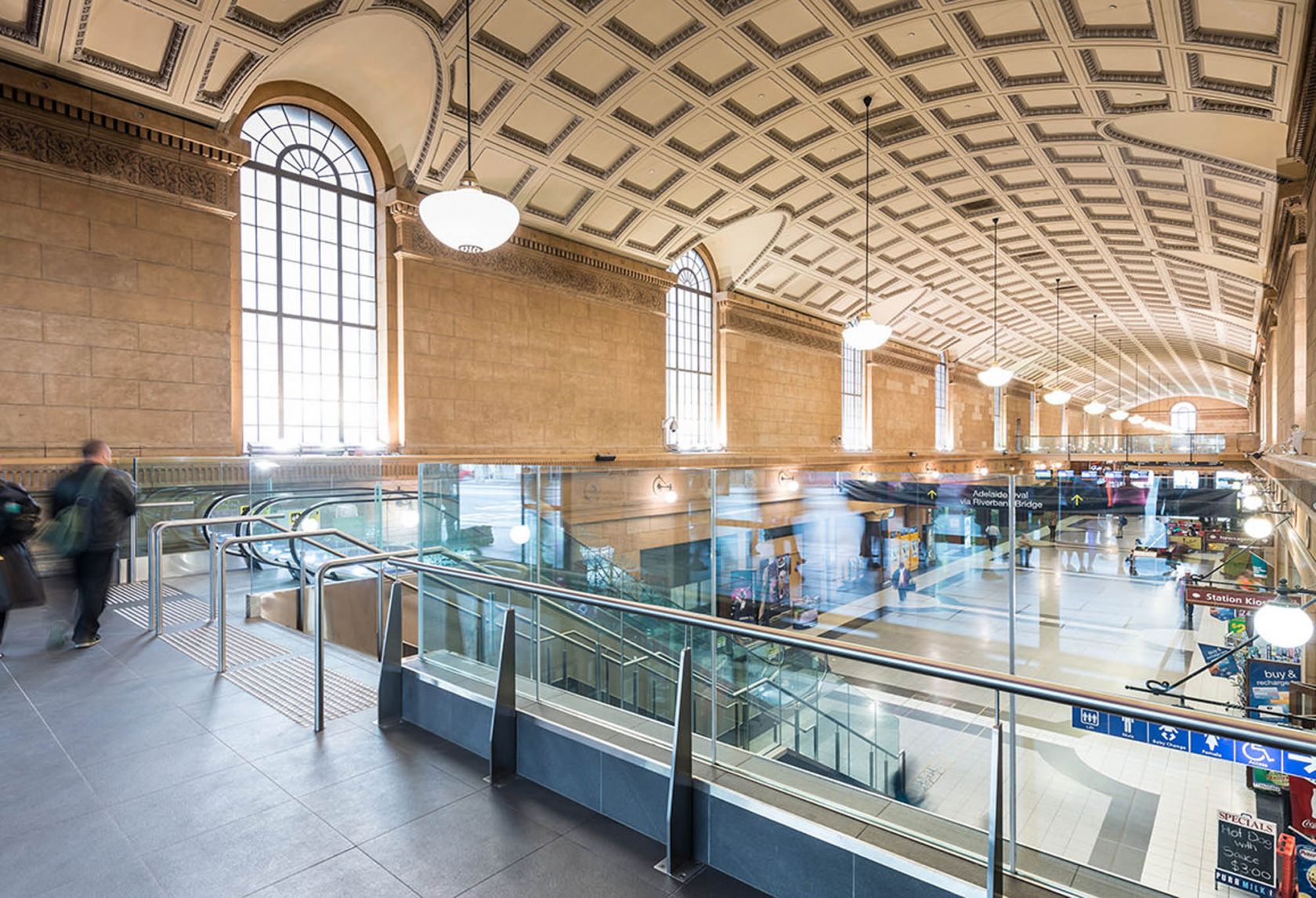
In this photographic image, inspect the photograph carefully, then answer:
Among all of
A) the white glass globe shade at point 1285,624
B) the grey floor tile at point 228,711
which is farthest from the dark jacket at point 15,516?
the white glass globe shade at point 1285,624

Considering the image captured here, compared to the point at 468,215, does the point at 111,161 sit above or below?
above

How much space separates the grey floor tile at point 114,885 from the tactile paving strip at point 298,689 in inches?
49.7

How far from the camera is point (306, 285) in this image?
34.7 feet

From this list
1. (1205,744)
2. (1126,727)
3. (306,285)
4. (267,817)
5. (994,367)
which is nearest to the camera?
(1205,744)

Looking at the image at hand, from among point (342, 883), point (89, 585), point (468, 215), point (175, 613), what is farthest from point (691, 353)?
point (342, 883)

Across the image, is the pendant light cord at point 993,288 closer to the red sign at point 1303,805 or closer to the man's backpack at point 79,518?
the red sign at point 1303,805

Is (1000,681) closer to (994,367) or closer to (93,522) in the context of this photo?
(93,522)

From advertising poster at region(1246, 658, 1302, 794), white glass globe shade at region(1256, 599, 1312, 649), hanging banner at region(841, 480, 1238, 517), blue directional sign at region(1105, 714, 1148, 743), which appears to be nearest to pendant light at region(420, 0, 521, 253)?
hanging banner at region(841, 480, 1238, 517)

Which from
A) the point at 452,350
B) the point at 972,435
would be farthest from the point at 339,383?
the point at 972,435

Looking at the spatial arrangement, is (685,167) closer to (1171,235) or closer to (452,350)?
(452,350)

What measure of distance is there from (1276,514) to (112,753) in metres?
8.00

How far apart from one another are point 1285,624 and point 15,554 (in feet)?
27.2

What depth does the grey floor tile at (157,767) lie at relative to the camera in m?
2.93

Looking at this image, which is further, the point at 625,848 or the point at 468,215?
the point at 468,215
